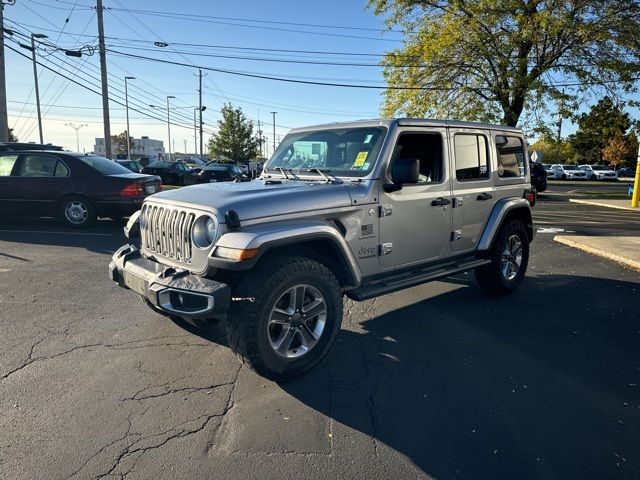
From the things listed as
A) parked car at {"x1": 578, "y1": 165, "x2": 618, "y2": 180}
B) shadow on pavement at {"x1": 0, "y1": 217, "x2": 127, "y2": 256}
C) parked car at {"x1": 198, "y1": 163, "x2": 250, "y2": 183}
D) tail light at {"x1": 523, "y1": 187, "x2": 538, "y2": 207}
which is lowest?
shadow on pavement at {"x1": 0, "y1": 217, "x2": 127, "y2": 256}

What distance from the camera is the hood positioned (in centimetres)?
343

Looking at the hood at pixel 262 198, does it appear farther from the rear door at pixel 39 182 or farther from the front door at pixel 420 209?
the rear door at pixel 39 182

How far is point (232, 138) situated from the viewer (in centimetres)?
5156

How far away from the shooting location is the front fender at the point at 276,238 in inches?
126

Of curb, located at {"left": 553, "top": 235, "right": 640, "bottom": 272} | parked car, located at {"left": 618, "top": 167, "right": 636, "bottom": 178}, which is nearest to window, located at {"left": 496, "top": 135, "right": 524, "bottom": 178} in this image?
curb, located at {"left": 553, "top": 235, "right": 640, "bottom": 272}

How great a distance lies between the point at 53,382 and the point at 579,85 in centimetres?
2181

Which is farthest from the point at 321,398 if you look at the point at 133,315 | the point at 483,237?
the point at 483,237

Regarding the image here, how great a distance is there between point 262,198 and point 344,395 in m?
1.55

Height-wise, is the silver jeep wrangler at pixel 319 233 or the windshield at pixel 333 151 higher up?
the windshield at pixel 333 151

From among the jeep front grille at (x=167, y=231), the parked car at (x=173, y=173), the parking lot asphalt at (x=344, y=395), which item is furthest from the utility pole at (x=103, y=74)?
the jeep front grille at (x=167, y=231)

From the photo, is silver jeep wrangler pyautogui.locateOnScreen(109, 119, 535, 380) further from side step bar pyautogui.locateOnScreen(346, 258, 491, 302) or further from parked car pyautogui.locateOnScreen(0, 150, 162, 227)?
parked car pyautogui.locateOnScreen(0, 150, 162, 227)

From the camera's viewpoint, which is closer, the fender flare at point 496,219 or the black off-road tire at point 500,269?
the fender flare at point 496,219

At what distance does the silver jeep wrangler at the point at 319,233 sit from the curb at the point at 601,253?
339 centimetres

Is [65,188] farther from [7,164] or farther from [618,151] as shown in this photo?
[618,151]
